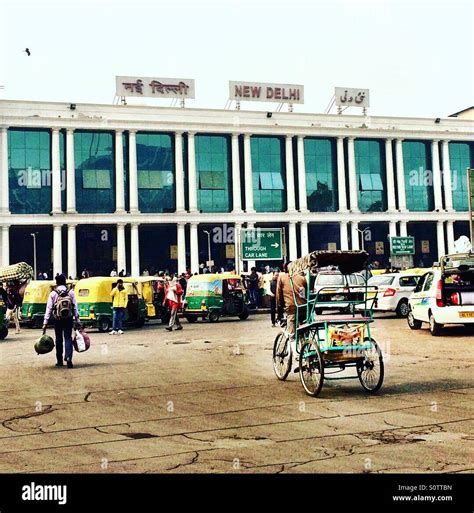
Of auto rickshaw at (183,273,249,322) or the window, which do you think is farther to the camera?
the window

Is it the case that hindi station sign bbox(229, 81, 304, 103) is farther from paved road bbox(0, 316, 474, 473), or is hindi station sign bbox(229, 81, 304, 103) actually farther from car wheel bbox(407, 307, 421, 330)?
paved road bbox(0, 316, 474, 473)

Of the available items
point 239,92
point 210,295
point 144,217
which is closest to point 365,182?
point 239,92

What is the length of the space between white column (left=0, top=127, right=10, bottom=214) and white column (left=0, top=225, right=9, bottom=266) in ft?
5.28

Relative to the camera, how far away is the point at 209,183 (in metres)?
68.8

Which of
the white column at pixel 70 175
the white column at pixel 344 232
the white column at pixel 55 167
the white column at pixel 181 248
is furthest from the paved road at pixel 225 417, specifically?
the white column at pixel 344 232

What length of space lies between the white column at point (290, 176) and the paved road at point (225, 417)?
5486 centimetres

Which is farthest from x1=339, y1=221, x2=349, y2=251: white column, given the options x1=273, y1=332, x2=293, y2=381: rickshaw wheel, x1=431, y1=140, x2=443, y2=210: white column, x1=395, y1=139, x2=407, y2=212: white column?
x1=273, y1=332, x2=293, y2=381: rickshaw wheel

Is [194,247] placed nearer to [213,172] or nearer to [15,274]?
[213,172]

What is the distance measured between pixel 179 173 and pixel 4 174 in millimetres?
15360

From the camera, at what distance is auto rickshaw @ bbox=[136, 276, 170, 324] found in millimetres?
27559

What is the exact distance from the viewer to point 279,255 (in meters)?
45.8

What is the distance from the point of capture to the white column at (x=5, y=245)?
6206 centimetres

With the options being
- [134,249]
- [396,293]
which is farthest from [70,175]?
[396,293]

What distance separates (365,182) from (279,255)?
29.6m
